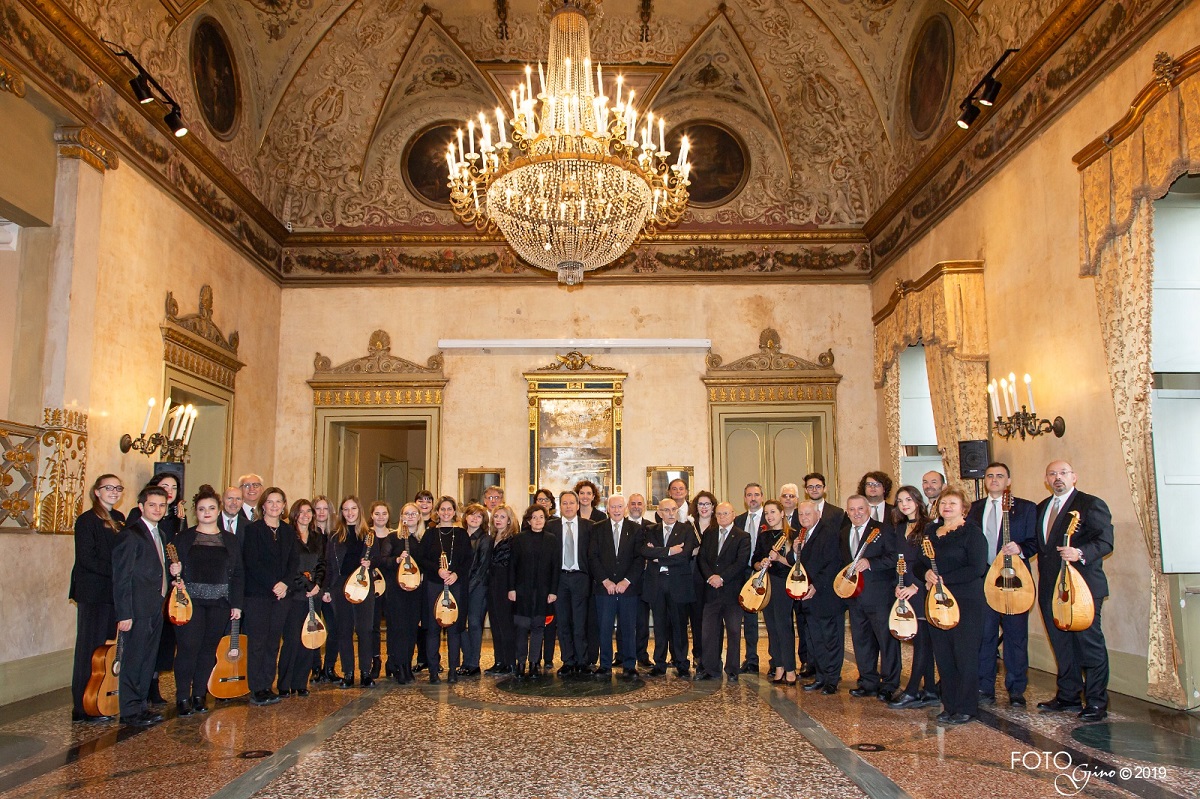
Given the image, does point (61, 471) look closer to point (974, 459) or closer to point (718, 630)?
point (718, 630)

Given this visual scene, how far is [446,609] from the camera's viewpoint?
23.9 ft

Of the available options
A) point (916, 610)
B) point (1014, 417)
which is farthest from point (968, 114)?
point (916, 610)

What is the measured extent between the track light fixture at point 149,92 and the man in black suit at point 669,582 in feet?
20.0

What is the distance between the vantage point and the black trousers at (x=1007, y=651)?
6395 millimetres

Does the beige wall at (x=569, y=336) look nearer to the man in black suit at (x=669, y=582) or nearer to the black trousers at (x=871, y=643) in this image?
the man in black suit at (x=669, y=582)

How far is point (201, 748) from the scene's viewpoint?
516cm

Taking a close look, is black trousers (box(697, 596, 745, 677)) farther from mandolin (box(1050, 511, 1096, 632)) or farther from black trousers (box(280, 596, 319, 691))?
black trousers (box(280, 596, 319, 691))

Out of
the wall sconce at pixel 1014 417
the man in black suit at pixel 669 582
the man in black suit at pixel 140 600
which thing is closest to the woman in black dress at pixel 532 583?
the man in black suit at pixel 669 582

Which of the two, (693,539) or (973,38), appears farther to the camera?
(973,38)

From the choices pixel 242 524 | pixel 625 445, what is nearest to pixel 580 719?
pixel 242 524

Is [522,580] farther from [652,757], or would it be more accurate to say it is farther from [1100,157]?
[1100,157]

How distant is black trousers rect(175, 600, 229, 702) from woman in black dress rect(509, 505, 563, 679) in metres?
2.42

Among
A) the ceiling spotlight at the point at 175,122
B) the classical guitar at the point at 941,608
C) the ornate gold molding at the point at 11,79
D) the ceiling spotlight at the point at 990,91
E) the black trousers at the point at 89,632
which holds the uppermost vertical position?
the ceiling spotlight at the point at 990,91

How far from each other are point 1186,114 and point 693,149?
7.76 meters
